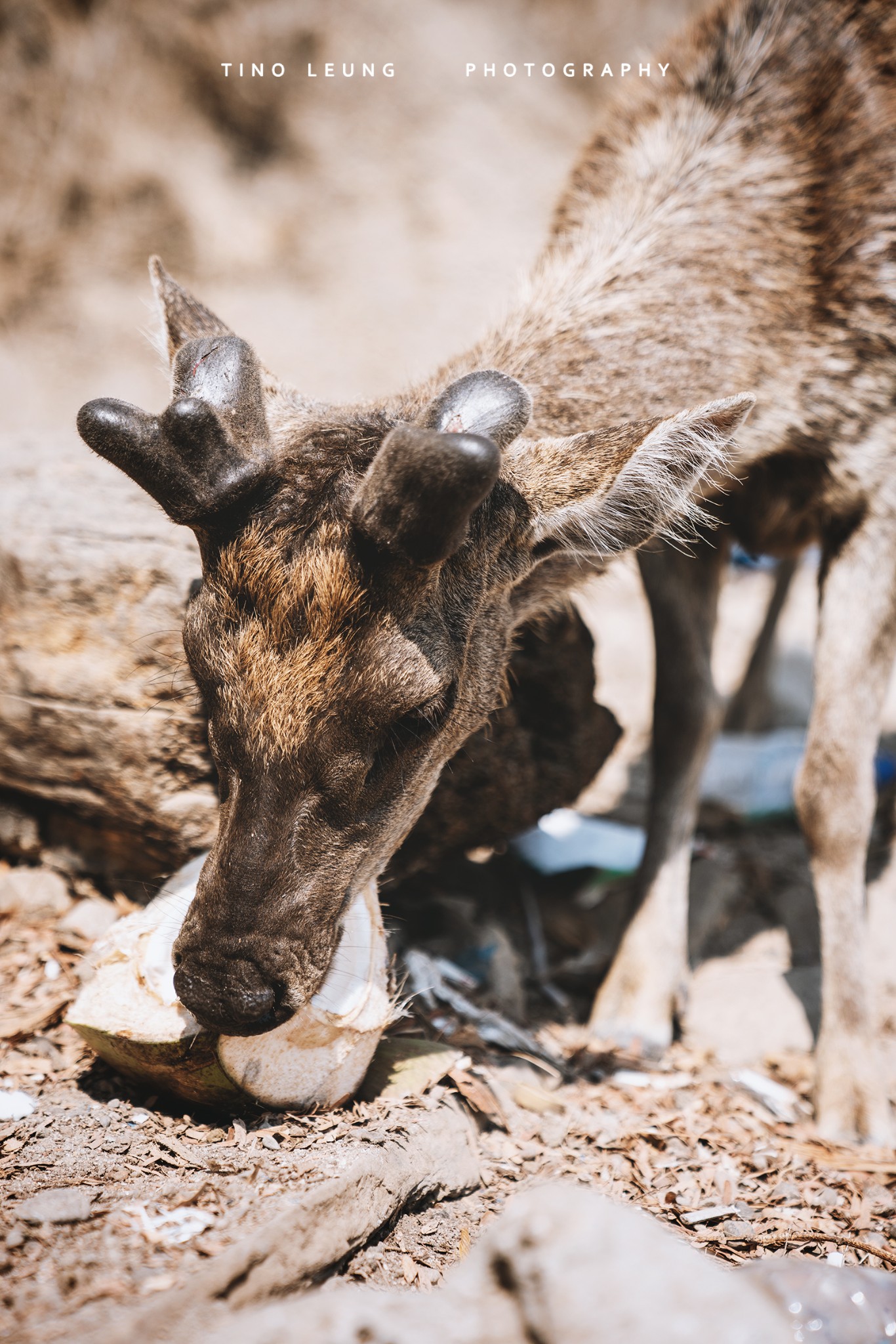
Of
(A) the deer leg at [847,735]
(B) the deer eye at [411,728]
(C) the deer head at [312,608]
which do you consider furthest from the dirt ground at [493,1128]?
(B) the deer eye at [411,728]

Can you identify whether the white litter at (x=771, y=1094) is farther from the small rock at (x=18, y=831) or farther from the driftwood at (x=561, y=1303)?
the small rock at (x=18, y=831)

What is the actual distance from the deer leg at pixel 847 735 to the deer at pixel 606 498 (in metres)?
0.01

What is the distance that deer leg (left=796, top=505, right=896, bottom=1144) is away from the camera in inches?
178

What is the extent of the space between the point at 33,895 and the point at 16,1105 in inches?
51.8

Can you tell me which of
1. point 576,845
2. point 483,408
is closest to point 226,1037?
point 483,408

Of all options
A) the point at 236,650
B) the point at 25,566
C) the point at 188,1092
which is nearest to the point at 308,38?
the point at 25,566

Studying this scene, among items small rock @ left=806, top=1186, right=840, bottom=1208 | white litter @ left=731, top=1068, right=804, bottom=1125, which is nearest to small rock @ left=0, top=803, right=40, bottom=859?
white litter @ left=731, top=1068, right=804, bottom=1125

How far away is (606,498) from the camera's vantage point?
3490 millimetres

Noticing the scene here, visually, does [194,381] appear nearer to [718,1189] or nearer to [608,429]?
Result: [608,429]

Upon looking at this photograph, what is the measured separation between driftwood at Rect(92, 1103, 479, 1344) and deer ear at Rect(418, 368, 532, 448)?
210 centimetres

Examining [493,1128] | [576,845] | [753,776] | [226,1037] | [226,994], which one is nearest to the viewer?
[226,994]

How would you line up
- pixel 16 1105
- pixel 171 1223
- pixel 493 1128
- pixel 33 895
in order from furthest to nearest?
pixel 33 895
pixel 493 1128
pixel 16 1105
pixel 171 1223

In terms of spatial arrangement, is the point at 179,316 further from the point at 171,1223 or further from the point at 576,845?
the point at 576,845

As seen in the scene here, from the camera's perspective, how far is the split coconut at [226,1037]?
296 cm
